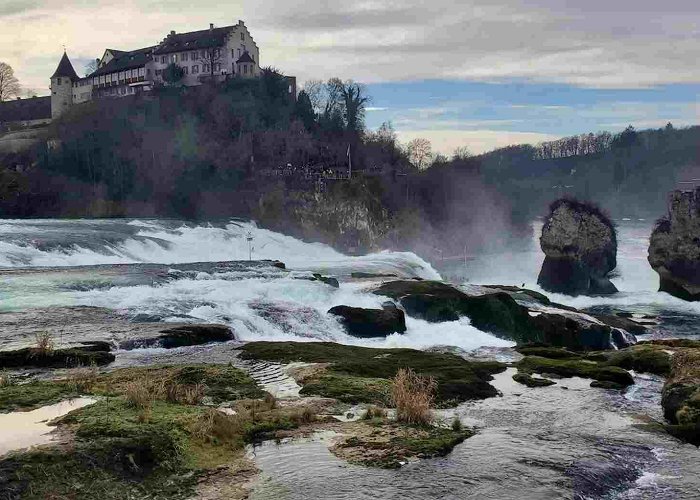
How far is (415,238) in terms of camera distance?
342 feet

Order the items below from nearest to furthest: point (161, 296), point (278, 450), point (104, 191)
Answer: point (278, 450), point (161, 296), point (104, 191)

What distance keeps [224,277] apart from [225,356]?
688 inches

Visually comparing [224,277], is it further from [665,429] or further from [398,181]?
[398,181]

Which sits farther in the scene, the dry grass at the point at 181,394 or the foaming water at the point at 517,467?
the dry grass at the point at 181,394

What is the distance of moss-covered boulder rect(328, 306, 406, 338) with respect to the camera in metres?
31.5

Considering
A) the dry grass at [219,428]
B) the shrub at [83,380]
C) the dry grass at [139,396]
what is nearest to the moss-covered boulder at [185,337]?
the shrub at [83,380]

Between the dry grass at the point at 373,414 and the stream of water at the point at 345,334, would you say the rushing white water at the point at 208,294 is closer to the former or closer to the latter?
the stream of water at the point at 345,334

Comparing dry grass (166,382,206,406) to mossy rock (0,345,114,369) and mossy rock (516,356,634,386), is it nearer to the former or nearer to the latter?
mossy rock (0,345,114,369)

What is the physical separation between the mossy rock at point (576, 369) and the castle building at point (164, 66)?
10398 centimetres

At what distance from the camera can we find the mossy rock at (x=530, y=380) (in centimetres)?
2184

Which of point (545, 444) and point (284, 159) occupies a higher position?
point (284, 159)

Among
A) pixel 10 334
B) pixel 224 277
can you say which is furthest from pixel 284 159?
pixel 10 334

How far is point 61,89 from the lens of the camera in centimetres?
13350

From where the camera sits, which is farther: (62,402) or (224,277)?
(224,277)
